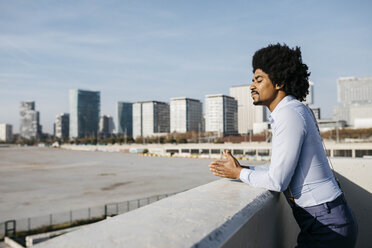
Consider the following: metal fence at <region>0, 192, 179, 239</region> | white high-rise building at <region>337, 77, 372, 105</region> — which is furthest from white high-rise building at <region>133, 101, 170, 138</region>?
metal fence at <region>0, 192, 179, 239</region>

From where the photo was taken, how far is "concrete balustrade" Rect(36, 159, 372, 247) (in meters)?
1.03

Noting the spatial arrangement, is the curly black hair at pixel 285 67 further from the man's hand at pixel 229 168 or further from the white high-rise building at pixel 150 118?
the white high-rise building at pixel 150 118

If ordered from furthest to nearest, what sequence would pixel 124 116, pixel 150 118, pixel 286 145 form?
pixel 124 116 → pixel 150 118 → pixel 286 145

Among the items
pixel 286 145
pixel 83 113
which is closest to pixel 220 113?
pixel 83 113

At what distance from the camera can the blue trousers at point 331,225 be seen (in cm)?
158

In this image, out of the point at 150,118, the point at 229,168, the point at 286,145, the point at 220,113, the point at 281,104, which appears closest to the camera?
the point at 286,145

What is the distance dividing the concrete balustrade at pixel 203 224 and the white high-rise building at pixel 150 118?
149698 mm

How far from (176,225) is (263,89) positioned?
3.83 feet

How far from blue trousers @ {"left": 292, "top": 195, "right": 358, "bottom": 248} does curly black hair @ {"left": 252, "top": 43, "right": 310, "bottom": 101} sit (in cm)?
74

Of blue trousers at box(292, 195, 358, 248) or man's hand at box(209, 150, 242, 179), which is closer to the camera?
blue trousers at box(292, 195, 358, 248)

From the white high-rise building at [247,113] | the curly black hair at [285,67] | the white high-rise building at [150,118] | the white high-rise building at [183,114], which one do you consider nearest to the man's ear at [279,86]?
the curly black hair at [285,67]

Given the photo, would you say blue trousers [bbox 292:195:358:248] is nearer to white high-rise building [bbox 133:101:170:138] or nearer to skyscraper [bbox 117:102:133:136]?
white high-rise building [bbox 133:101:170:138]

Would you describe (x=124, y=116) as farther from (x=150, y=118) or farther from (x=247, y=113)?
(x=247, y=113)

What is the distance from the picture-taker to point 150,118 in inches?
6033
